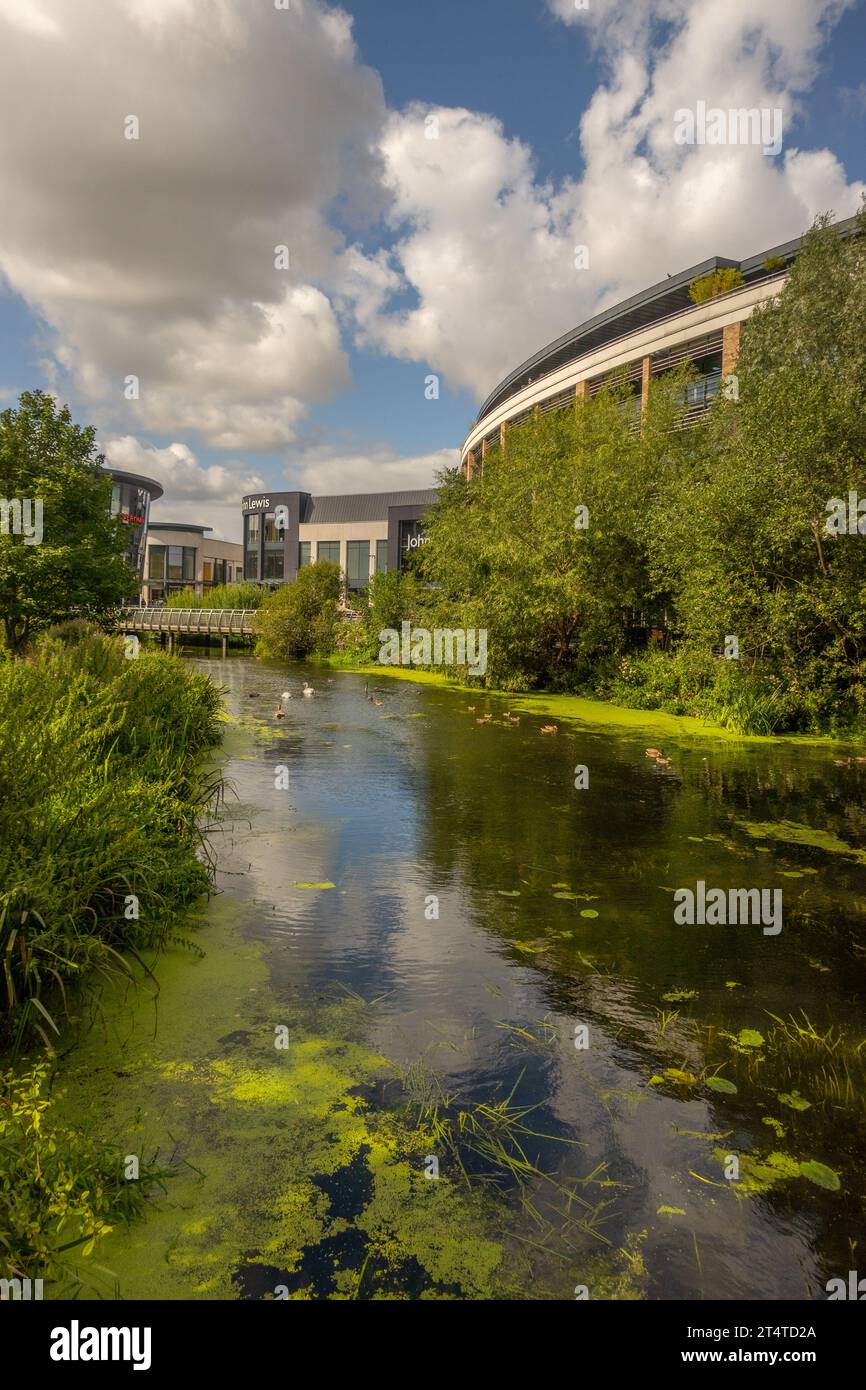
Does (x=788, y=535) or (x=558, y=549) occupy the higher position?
(x=558, y=549)

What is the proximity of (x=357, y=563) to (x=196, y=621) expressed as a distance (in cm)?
2095

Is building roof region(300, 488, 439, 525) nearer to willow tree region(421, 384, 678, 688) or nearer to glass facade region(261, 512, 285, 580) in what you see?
glass facade region(261, 512, 285, 580)

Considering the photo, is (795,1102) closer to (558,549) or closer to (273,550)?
(558,549)

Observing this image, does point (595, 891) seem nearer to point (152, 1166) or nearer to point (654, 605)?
point (152, 1166)

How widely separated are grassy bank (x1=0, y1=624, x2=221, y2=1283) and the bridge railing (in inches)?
1423

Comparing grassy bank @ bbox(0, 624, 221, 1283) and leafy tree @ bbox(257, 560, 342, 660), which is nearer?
grassy bank @ bbox(0, 624, 221, 1283)

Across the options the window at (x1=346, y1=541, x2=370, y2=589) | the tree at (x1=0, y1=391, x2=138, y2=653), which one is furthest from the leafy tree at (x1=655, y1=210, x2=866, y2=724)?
the window at (x1=346, y1=541, x2=370, y2=589)

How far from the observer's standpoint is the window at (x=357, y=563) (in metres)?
61.8

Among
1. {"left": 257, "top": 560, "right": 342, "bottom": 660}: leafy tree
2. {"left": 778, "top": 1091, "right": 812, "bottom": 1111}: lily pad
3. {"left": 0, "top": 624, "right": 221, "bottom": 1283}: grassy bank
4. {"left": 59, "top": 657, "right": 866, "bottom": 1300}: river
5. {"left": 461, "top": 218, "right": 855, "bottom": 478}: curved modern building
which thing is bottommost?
{"left": 778, "top": 1091, "right": 812, "bottom": 1111}: lily pad

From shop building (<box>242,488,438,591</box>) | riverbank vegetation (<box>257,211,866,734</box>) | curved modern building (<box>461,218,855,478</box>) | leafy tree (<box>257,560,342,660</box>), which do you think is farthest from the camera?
shop building (<box>242,488,438,591</box>)

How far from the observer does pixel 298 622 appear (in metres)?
36.7

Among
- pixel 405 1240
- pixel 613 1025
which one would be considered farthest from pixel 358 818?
pixel 405 1240

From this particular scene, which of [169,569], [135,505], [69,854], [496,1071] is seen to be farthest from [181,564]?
[496,1071]

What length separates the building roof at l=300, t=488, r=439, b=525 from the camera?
61.3 m
